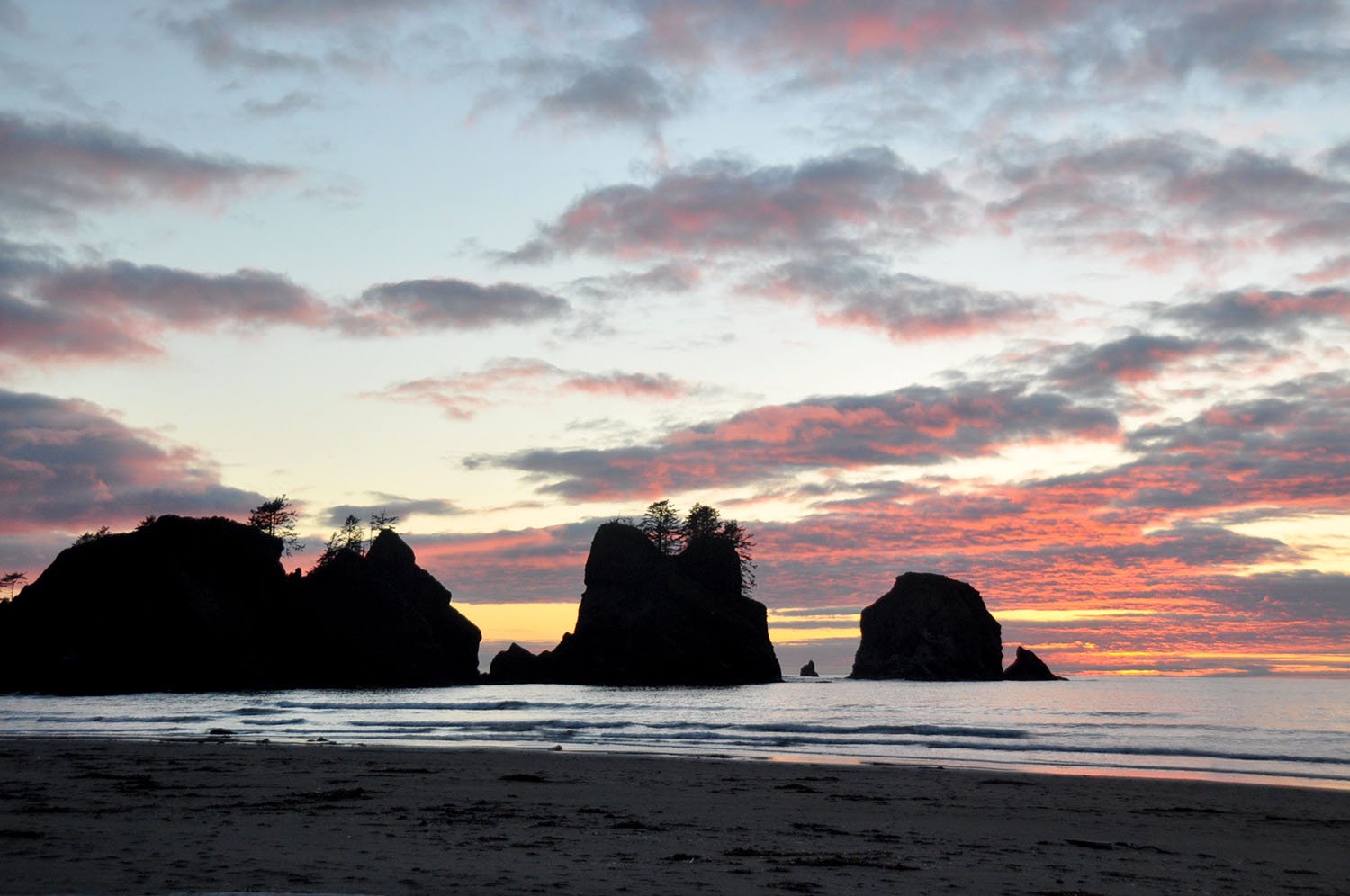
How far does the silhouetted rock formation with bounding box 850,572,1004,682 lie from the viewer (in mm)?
147250

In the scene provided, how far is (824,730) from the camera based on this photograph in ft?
133

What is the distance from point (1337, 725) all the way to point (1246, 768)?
25775mm

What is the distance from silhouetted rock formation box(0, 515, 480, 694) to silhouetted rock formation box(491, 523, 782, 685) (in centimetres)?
1917

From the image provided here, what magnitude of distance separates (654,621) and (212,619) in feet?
150

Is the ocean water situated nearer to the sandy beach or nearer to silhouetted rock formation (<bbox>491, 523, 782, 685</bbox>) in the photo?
the sandy beach

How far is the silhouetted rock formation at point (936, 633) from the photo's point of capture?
147250 mm

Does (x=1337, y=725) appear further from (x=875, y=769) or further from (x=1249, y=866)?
(x=1249, y=866)

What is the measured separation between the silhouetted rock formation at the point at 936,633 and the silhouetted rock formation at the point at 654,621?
45027 millimetres

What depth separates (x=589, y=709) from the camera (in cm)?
5569

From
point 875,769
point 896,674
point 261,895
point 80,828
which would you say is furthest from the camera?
point 896,674

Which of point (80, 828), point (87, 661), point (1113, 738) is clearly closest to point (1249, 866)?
point (80, 828)

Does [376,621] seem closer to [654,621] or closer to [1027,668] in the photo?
[654,621]

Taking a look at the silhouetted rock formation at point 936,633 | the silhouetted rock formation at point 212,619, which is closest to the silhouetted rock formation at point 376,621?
the silhouetted rock formation at point 212,619

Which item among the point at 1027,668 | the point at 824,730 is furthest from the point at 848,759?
the point at 1027,668
